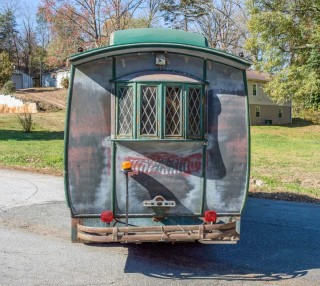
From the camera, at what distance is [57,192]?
34.4 feet

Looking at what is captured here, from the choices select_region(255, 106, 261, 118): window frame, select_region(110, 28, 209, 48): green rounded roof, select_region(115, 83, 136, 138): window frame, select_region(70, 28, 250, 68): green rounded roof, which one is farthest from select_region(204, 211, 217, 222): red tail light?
select_region(255, 106, 261, 118): window frame

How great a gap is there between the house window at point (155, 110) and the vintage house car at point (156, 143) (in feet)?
0.04

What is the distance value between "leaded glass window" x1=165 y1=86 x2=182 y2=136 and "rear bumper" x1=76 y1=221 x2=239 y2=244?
1.11 m

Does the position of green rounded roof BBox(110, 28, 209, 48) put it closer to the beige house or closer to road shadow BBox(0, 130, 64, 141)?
road shadow BBox(0, 130, 64, 141)

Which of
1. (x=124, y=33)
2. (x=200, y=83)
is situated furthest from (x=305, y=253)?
(x=124, y=33)

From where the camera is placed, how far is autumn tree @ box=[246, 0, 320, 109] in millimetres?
27391

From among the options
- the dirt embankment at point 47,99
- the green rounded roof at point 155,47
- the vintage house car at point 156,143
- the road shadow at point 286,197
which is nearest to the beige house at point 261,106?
the dirt embankment at point 47,99

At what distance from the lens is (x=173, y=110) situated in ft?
16.5

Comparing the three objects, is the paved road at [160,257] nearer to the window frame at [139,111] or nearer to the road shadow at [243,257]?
the road shadow at [243,257]

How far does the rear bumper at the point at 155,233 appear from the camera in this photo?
4.93 meters

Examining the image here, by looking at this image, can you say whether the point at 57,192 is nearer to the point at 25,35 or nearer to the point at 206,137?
the point at 206,137

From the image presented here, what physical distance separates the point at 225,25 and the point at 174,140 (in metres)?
42.7

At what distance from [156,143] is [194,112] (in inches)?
22.9

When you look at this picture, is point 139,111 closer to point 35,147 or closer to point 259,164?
point 259,164
